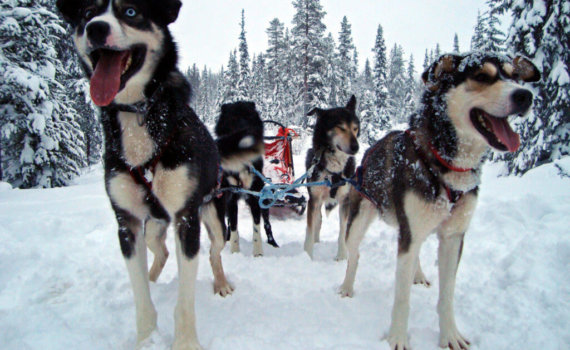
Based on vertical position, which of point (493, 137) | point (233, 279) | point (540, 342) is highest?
point (493, 137)

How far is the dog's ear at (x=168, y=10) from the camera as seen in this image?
7.19 feet

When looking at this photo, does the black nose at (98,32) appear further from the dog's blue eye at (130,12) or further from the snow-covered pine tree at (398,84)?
the snow-covered pine tree at (398,84)

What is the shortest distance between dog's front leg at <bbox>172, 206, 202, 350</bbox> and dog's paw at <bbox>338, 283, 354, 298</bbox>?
1.45 m

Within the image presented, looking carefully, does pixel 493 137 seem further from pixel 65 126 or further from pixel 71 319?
pixel 65 126

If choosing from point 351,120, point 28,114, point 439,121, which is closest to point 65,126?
point 28,114

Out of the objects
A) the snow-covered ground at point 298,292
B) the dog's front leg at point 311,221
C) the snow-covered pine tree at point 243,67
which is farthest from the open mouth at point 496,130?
the snow-covered pine tree at point 243,67

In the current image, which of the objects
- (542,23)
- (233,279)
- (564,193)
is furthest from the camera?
(542,23)

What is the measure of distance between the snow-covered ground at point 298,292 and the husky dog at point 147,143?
1.65ft

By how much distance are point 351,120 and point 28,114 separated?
42.1 ft

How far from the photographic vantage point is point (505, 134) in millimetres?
1973

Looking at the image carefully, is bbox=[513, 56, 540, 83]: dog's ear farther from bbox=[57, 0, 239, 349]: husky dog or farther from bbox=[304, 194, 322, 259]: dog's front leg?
bbox=[304, 194, 322, 259]: dog's front leg

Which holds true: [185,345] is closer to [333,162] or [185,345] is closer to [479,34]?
[333,162]

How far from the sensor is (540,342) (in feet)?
6.73

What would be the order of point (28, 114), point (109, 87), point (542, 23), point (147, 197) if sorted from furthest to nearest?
1. point (28, 114)
2. point (542, 23)
3. point (147, 197)
4. point (109, 87)
